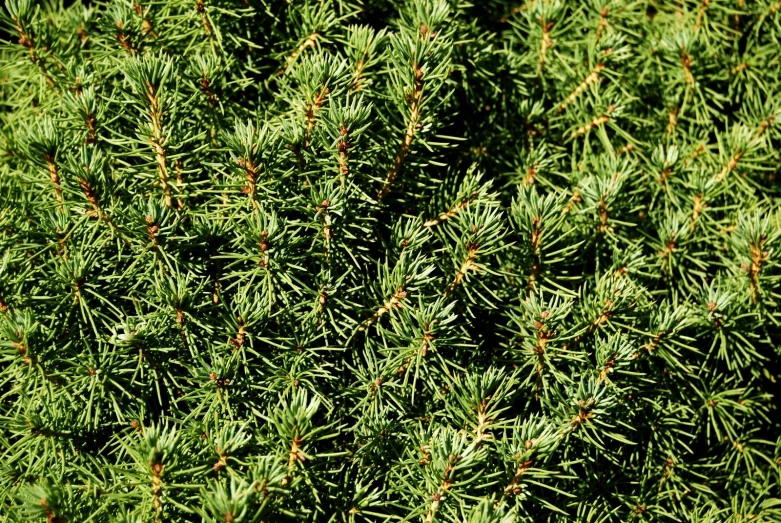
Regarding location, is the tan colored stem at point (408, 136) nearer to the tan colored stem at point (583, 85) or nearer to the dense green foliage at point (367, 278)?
the dense green foliage at point (367, 278)

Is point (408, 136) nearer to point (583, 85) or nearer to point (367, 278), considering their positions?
point (367, 278)

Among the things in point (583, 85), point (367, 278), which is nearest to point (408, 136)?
point (367, 278)

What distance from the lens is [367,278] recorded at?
0.96 m

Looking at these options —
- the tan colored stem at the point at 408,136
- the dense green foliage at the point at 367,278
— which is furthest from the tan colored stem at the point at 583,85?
the tan colored stem at the point at 408,136

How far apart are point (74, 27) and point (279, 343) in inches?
26.9

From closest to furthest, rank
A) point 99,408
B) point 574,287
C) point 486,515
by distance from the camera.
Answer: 1. point 486,515
2. point 99,408
3. point 574,287

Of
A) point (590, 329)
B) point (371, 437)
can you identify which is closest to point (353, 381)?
point (371, 437)

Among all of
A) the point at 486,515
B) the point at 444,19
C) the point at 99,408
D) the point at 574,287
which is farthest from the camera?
the point at 574,287

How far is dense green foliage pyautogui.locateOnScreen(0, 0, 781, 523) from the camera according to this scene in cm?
86

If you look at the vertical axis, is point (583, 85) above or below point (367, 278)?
above

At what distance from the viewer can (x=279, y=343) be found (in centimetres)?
95

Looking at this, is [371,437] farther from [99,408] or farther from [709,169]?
[709,169]

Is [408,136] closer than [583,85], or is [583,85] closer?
[408,136]

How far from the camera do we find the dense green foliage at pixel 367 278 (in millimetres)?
861
